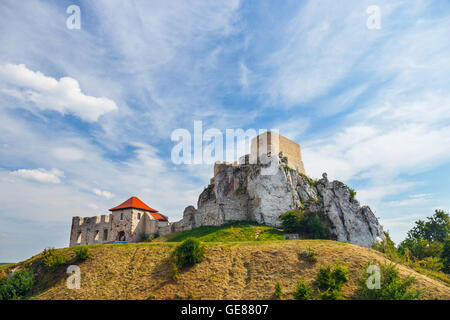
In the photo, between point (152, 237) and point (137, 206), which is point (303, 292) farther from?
point (137, 206)

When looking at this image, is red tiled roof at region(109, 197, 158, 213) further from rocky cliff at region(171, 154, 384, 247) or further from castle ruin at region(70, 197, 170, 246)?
rocky cliff at region(171, 154, 384, 247)

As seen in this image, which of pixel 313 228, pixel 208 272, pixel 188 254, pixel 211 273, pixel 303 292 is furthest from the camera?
pixel 313 228

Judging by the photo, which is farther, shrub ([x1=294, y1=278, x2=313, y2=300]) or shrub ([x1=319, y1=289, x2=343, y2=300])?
shrub ([x1=294, y1=278, x2=313, y2=300])

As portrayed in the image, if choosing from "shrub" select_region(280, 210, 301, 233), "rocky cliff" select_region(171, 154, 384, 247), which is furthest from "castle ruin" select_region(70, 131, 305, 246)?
"shrub" select_region(280, 210, 301, 233)

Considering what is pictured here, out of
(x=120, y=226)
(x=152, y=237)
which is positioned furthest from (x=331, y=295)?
(x=120, y=226)

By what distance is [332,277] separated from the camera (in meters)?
12.9

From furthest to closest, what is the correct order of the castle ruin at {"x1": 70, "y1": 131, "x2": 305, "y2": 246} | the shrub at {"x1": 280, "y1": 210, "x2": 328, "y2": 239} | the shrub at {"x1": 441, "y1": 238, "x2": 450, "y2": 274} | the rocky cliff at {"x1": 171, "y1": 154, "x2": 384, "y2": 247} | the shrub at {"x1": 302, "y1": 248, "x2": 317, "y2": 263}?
the castle ruin at {"x1": 70, "y1": 131, "x2": 305, "y2": 246} → the rocky cliff at {"x1": 171, "y1": 154, "x2": 384, "y2": 247} → the shrub at {"x1": 280, "y1": 210, "x2": 328, "y2": 239} → the shrub at {"x1": 441, "y1": 238, "x2": 450, "y2": 274} → the shrub at {"x1": 302, "y1": 248, "x2": 317, "y2": 263}

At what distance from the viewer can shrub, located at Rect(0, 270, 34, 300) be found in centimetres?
1489

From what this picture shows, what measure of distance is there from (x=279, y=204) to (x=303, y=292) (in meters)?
18.5

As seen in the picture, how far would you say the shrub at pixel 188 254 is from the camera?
51.2ft

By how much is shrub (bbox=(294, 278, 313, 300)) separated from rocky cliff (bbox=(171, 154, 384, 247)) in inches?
→ 601
